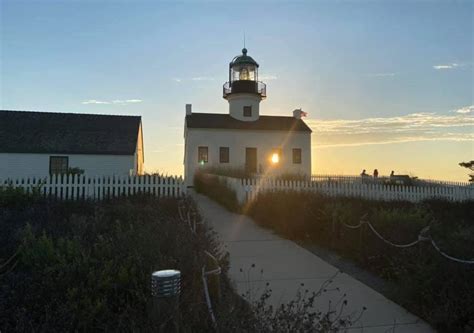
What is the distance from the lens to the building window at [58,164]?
866 inches

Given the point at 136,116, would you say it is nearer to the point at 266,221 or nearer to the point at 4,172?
the point at 4,172

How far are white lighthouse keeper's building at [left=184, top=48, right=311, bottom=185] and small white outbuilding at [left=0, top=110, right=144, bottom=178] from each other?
23.0 feet

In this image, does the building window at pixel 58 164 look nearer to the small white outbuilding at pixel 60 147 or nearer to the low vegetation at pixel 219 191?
the small white outbuilding at pixel 60 147

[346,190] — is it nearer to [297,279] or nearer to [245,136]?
[297,279]

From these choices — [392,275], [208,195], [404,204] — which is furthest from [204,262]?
[208,195]

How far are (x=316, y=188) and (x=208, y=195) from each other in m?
7.64

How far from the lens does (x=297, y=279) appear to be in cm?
562

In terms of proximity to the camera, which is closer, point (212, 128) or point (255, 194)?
point (255, 194)

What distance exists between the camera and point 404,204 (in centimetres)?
1320

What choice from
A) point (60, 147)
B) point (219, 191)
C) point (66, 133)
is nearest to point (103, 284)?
point (219, 191)

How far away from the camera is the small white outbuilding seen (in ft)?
71.4

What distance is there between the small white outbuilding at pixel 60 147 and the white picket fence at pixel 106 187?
24.4ft

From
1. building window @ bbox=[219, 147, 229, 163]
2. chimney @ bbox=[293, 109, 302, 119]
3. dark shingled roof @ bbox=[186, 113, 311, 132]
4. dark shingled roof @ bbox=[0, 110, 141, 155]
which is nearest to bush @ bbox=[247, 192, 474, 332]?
dark shingled roof @ bbox=[0, 110, 141, 155]

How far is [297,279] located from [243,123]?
26.8 metres
